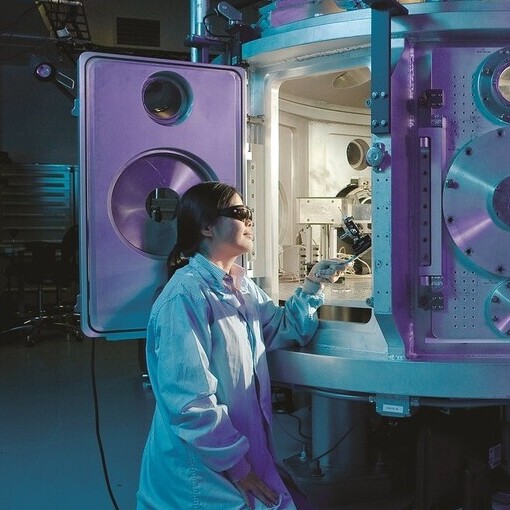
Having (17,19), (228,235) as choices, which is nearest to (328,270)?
(228,235)

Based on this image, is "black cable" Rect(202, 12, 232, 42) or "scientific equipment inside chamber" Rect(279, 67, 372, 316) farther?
"scientific equipment inside chamber" Rect(279, 67, 372, 316)

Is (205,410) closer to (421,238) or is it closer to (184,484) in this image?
(184,484)

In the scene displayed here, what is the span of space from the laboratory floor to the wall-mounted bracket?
1.29 metres

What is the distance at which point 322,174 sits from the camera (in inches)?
165

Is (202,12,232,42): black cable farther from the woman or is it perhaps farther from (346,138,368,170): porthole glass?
(346,138,368,170): porthole glass

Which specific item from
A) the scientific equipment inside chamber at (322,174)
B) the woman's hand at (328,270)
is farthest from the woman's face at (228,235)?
the scientific equipment inside chamber at (322,174)

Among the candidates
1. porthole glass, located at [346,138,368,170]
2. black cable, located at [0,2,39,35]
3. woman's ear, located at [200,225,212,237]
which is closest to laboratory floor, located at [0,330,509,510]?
woman's ear, located at [200,225,212,237]

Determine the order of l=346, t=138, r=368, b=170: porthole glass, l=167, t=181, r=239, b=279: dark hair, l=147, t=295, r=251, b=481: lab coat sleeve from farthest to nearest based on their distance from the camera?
l=346, t=138, r=368, b=170: porthole glass < l=167, t=181, r=239, b=279: dark hair < l=147, t=295, r=251, b=481: lab coat sleeve

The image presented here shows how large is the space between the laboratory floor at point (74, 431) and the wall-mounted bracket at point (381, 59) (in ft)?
4.23

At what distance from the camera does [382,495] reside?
2.88 meters

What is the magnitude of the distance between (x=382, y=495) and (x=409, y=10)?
1.99m

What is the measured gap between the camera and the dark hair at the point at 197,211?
1.99 m

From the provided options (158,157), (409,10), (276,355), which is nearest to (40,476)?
(276,355)

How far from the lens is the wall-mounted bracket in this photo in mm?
2109
